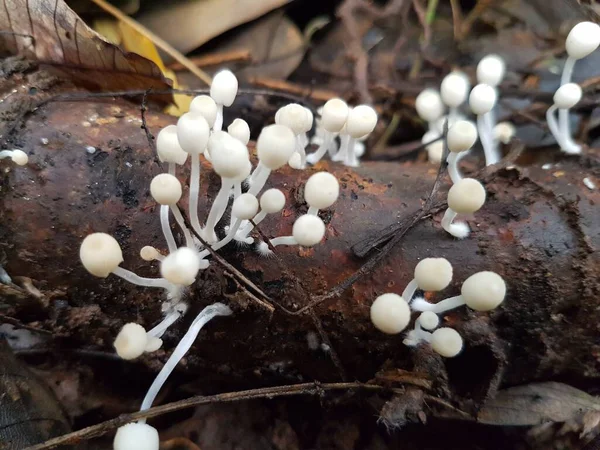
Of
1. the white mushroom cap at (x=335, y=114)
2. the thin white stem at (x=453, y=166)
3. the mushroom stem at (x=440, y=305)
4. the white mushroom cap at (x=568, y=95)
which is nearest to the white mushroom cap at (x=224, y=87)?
the white mushroom cap at (x=335, y=114)

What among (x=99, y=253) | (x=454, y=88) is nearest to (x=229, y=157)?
(x=99, y=253)

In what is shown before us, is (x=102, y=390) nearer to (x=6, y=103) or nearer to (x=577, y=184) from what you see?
(x=6, y=103)

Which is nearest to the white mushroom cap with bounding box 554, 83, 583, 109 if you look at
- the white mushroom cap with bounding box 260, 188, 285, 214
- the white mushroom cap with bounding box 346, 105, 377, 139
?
the white mushroom cap with bounding box 346, 105, 377, 139

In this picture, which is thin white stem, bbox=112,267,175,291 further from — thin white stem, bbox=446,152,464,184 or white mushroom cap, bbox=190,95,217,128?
thin white stem, bbox=446,152,464,184

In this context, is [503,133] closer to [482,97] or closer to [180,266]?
[482,97]

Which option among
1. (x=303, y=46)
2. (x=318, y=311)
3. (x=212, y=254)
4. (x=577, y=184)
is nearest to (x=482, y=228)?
(x=577, y=184)

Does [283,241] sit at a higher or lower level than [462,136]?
lower
